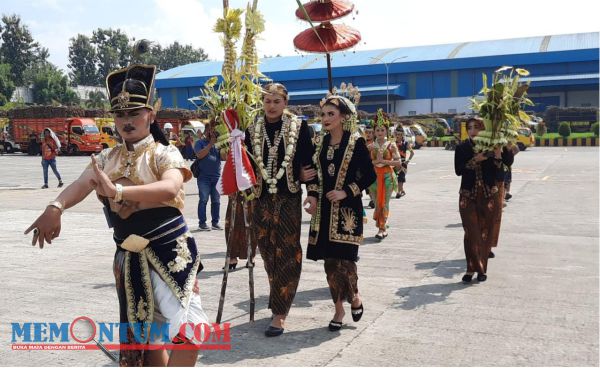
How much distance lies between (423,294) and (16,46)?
96.3 m

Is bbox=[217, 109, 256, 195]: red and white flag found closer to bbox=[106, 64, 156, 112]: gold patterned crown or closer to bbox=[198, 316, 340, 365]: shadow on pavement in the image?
bbox=[198, 316, 340, 365]: shadow on pavement

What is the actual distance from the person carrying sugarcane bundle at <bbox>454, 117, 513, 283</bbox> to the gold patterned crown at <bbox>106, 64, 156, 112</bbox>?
426 centimetres

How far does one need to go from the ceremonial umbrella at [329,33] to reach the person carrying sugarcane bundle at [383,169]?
9.49 ft

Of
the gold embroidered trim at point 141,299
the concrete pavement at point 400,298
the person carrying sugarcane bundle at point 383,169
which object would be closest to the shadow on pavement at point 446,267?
Result: the concrete pavement at point 400,298

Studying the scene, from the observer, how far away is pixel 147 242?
3252 millimetres

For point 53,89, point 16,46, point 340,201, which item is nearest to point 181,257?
point 340,201

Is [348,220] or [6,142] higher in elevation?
[6,142]

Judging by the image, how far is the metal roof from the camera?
6112cm

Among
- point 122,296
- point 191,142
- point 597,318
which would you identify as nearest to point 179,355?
point 122,296

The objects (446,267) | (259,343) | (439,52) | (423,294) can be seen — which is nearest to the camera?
(259,343)

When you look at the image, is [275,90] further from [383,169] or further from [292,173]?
[383,169]

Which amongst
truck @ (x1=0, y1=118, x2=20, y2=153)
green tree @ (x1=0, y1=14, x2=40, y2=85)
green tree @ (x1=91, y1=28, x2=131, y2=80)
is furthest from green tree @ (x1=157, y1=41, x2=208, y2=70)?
truck @ (x1=0, y1=118, x2=20, y2=153)

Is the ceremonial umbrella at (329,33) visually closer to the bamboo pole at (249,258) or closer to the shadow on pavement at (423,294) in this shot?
the bamboo pole at (249,258)

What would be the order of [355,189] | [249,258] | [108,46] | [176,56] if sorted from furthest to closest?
1. [176,56]
2. [108,46]
3. [249,258]
4. [355,189]
